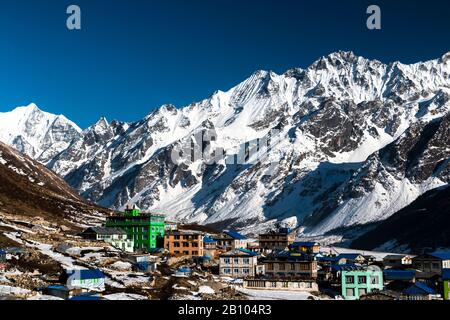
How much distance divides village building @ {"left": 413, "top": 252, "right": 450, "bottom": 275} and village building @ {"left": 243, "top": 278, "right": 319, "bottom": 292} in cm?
2594

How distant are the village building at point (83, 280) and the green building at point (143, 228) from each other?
5533cm

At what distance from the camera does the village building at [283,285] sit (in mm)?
101131

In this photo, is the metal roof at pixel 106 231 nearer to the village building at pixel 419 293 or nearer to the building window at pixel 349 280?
the building window at pixel 349 280

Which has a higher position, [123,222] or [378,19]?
[378,19]

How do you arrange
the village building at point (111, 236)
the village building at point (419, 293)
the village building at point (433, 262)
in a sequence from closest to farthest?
the village building at point (419, 293) < the village building at point (433, 262) < the village building at point (111, 236)

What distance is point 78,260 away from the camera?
326ft

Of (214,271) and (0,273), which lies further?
(214,271)

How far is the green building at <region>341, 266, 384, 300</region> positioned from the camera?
101250 mm

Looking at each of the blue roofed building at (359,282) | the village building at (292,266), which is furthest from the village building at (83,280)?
the blue roofed building at (359,282)

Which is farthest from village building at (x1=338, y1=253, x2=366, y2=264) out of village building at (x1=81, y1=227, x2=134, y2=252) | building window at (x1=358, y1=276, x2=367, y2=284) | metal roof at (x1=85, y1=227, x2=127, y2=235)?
metal roof at (x1=85, y1=227, x2=127, y2=235)

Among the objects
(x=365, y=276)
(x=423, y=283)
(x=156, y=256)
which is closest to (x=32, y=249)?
(x=156, y=256)

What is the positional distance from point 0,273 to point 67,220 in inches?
3715

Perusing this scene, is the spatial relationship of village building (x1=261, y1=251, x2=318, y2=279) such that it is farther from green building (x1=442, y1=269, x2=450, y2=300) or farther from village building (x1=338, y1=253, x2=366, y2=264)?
green building (x1=442, y1=269, x2=450, y2=300)

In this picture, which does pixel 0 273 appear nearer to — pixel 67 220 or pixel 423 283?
pixel 423 283
